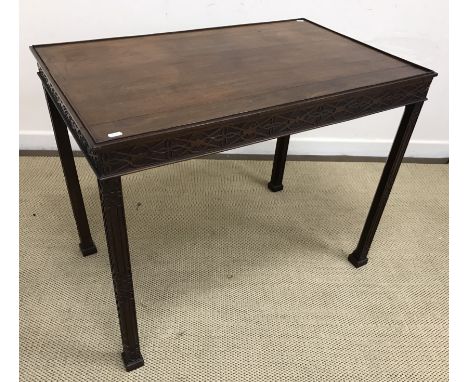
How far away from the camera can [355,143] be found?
2307 millimetres

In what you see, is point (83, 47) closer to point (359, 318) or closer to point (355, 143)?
point (359, 318)

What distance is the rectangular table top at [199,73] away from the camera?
100 centimetres

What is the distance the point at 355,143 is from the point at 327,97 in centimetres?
126

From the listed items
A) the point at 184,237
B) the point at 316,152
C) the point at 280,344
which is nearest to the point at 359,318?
the point at 280,344

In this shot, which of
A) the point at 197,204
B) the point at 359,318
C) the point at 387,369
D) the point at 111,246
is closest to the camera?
the point at 111,246

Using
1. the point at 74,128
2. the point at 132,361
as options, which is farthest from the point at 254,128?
the point at 132,361

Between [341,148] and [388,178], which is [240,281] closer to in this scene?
[388,178]

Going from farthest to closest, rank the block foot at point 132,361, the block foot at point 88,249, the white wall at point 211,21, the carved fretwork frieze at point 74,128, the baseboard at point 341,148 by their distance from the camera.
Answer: the baseboard at point 341,148 < the white wall at point 211,21 < the block foot at point 88,249 < the block foot at point 132,361 < the carved fretwork frieze at point 74,128

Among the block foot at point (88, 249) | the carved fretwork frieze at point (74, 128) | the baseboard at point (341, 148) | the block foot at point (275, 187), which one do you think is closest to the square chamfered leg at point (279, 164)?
the block foot at point (275, 187)

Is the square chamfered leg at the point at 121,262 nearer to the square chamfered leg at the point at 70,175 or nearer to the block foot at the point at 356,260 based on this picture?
the square chamfered leg at the point at 70,175

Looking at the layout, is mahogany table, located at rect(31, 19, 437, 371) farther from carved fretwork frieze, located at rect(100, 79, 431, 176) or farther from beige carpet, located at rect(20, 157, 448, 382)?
beige carpet, located at rect(20, 157, 448, 382)

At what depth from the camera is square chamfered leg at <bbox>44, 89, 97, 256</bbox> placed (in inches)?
52.6

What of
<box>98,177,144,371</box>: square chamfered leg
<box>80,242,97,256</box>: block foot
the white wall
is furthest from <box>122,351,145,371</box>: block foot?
the white wall

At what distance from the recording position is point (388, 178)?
1457 millimetres
